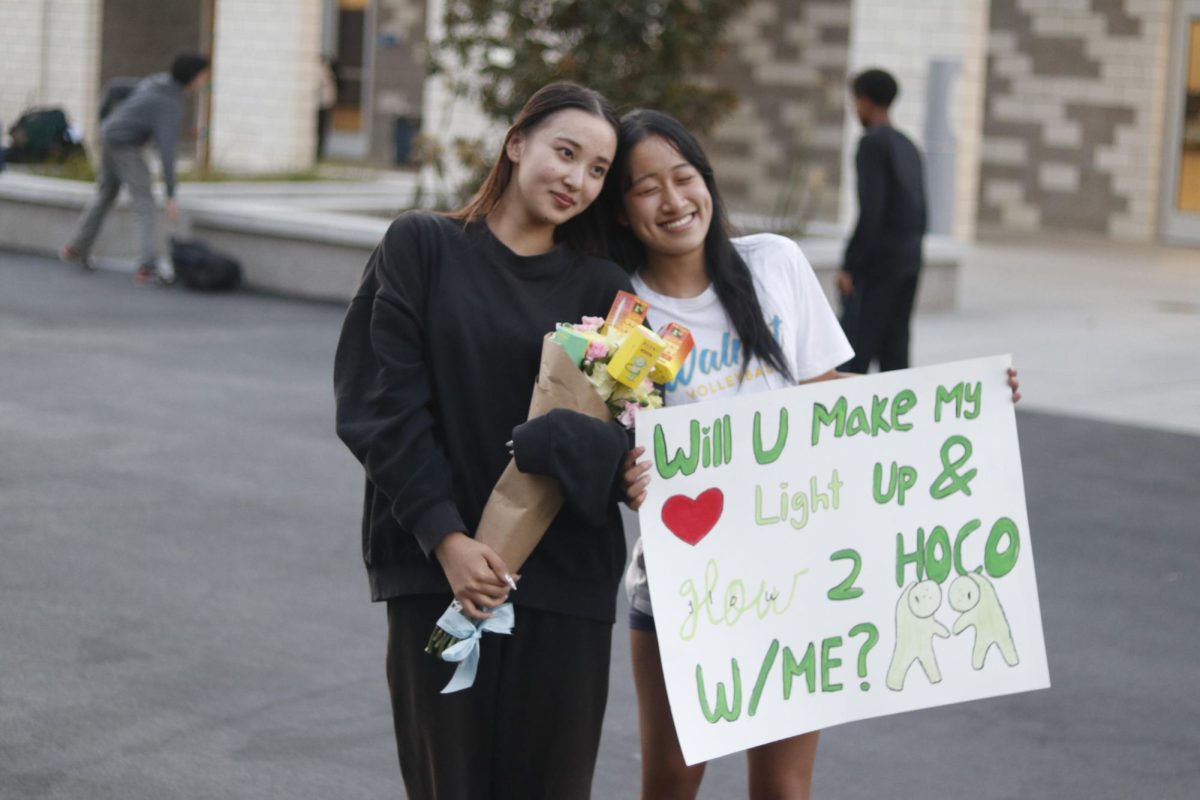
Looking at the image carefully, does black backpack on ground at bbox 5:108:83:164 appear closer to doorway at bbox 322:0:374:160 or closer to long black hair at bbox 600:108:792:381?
doorway at bbox 322:0:374:160

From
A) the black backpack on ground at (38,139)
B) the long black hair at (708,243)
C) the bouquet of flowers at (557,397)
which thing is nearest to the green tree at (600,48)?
the black backpack on ground at (38,139)

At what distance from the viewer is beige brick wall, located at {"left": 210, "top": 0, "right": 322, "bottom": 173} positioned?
22.0 metres

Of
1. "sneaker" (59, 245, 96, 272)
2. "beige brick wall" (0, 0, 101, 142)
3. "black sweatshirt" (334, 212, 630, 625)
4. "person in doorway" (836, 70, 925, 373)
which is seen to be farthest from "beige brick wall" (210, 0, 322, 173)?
"black sweatshirt" (334, 212, 630, 625)

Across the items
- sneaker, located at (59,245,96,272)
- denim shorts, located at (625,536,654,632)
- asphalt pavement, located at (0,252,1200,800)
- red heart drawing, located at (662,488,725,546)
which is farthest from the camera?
sneaker, located at (59,245,96,272)

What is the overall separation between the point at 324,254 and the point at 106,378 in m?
4.21

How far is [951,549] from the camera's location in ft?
11.7

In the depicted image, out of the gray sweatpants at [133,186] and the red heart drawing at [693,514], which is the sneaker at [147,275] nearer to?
the gray sweatpants at [133,186]

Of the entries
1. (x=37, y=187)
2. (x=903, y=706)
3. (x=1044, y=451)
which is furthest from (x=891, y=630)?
(x=37, y=187)

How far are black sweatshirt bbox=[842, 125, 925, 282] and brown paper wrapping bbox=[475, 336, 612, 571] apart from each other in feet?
23.3

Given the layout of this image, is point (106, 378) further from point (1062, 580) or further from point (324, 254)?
point (1062, 580)

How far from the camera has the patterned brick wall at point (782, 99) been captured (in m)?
23.9

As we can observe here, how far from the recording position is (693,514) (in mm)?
3264

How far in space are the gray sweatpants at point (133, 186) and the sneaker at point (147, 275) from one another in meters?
0.04

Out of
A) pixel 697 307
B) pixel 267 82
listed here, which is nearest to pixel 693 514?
→ pixel 697 307
